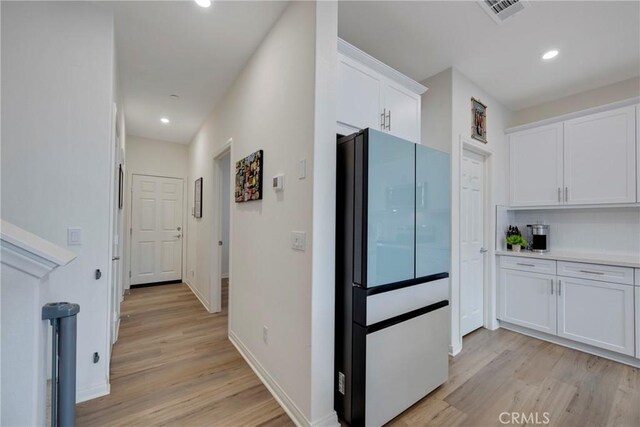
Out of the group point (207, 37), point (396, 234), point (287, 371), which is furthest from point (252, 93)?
point (287, 371)

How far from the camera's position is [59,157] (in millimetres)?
1828

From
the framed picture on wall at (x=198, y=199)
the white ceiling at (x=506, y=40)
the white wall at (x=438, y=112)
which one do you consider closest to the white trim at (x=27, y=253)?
the white ceiling at (x=506, y=40)

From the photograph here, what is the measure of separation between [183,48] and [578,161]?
164 inches

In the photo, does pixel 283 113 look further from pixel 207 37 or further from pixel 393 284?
pixel 393 284

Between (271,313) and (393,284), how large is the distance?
3.13 feet

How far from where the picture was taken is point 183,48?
7.96 ft

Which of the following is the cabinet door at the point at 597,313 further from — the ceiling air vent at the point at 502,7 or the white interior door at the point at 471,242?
the ceiling air vent at the point at 502,7

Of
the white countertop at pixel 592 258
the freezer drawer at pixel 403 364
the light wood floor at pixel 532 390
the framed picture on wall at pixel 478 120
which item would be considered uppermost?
the framed picture on wall at pixel 478 120

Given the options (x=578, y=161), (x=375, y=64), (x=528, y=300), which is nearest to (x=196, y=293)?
(x=375, y=64)

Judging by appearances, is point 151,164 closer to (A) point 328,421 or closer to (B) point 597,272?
(A) point 328,421

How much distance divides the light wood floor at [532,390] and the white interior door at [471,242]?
428 mm

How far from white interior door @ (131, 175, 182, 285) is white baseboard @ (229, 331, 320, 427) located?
10.7ft

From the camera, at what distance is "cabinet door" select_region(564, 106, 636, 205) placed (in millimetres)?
2654

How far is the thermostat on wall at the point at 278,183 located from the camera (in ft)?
6.31
